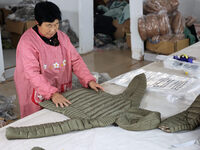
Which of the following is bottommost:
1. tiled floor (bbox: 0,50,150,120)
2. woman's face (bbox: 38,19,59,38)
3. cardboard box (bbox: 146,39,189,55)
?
tiled floor (bbox: 0,50,150,120)

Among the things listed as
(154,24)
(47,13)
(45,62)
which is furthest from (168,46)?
(47,13)

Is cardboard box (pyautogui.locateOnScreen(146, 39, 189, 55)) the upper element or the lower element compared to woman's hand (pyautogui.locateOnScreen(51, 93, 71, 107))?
lower

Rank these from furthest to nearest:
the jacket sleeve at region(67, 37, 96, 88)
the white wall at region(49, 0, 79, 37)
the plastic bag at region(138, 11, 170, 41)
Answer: the white wall at region(49, 0, 79, 37) → the plastic bag at region(138, 11, 170, 41) → the jacket sleeve at region(67, 37, 96, 88)

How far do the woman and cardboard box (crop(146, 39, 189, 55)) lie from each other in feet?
9.13

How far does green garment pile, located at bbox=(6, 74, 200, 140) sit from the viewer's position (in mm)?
1114

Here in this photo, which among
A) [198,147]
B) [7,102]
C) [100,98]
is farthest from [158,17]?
[198,147]

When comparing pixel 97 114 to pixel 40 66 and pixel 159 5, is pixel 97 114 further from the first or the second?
pixel 159 5

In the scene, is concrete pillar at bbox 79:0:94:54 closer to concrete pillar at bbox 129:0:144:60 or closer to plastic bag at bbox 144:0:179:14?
concrete pillar at bbox 129:0:144:60

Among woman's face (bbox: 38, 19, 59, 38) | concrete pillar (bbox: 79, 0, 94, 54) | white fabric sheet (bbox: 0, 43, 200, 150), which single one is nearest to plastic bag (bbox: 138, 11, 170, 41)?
concrete pillar (bbox: 79, 0, 94, 54)

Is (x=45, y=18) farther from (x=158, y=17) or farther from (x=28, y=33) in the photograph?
(x=158, y=17)

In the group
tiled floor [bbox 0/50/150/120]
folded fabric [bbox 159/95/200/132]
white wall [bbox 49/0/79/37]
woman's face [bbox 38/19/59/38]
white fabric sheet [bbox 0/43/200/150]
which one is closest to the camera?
white fabric sheet [bbox 0/43/200/150]

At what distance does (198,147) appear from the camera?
106cm

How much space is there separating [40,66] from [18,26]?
335 centimetres

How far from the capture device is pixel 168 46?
14.6ft
